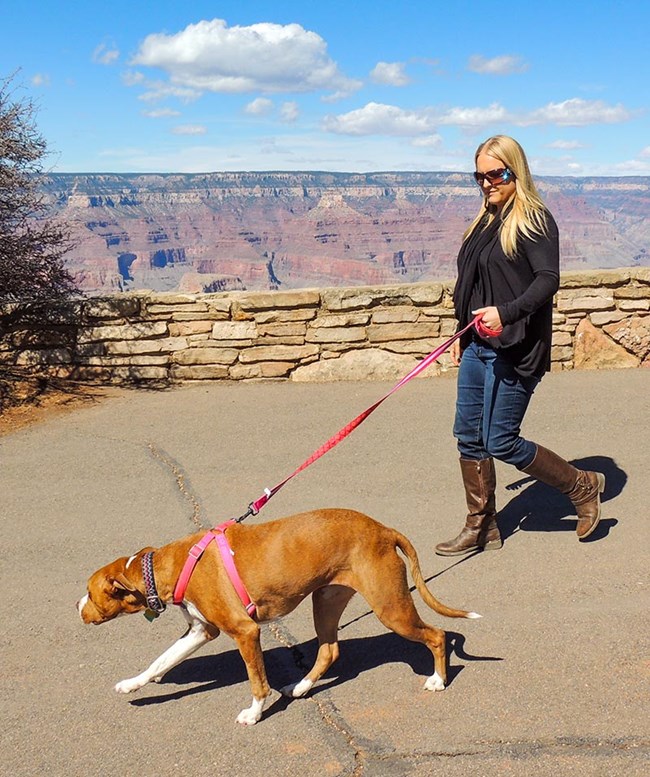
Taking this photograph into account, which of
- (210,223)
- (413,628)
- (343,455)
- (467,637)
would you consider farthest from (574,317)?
(210,223)

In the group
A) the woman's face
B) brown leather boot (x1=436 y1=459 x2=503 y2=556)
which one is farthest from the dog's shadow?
the woman's face

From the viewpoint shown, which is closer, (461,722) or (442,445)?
(461,722)

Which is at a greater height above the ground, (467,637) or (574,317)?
(574,317)

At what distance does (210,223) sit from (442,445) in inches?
7811

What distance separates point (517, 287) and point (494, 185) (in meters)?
0.54

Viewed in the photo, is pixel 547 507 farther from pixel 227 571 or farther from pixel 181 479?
pixel 227 571

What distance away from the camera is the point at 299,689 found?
350 cm

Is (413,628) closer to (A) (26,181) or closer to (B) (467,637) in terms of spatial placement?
(B) (467,637)

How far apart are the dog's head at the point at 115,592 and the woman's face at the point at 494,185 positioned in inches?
99.1

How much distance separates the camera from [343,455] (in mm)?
6656

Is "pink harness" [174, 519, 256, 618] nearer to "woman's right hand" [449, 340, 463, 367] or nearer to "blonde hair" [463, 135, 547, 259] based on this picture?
"woman's right hand" [449, 340, 463, 367]

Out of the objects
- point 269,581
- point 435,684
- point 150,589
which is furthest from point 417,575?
point 150,589

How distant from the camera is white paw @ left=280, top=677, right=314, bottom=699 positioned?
350 cm

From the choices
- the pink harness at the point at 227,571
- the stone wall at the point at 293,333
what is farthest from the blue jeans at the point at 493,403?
the stone wall at the point at 293,333
